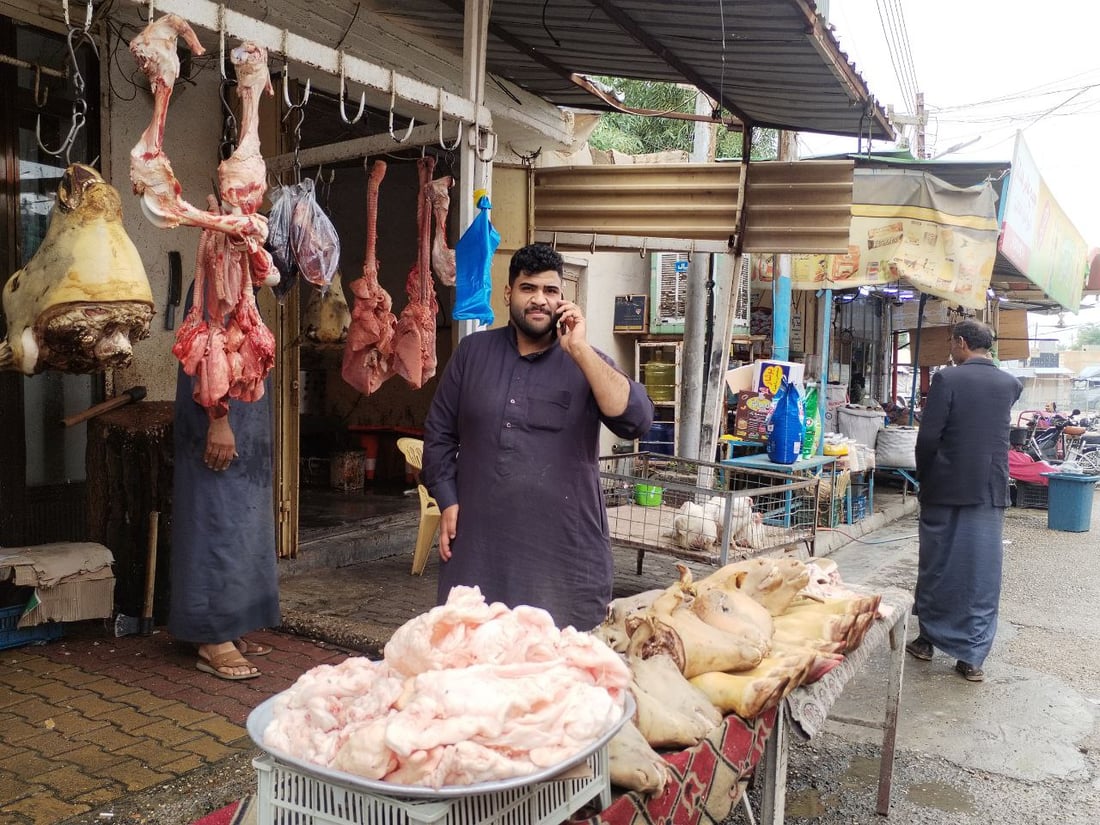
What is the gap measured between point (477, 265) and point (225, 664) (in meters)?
2.38

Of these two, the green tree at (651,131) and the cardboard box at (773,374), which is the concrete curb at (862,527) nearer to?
the cardboard box at (773,374)

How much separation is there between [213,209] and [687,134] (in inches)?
787

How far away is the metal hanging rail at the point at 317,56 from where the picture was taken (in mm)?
3051

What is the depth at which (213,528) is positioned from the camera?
415 centimetres

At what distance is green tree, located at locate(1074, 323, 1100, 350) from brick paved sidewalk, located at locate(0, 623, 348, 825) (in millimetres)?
115583

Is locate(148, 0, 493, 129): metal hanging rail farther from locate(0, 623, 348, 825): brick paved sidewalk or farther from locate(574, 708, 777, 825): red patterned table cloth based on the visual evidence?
locate(574, 708, 777, 825): red patterned table cloth

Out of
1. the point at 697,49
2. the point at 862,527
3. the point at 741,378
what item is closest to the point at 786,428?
the point at 741,378

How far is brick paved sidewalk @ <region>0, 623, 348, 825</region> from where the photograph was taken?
10.1 ft

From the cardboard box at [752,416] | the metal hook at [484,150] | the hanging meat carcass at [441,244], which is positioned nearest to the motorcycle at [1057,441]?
the cardboard box at [752,416]

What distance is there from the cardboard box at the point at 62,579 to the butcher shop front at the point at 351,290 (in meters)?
0.20

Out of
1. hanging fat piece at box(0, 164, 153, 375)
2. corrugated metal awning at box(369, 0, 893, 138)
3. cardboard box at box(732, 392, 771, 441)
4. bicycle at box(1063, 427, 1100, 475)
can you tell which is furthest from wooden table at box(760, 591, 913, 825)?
bicycle at box(1063, 427, 1100, 475)

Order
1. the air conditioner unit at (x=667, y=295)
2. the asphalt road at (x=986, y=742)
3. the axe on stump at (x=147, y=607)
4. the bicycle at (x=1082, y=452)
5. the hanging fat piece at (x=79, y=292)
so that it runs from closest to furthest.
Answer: the hanging fat piece at (x=79, y=292), the asphalt road at (x=986, y=742), the axe on stump at (x=147, y=607), the air conditioner unit at (x=667, y=295), the bicycle at (x=1082, y=452)

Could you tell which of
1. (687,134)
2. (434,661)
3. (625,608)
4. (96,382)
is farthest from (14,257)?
(687,134)

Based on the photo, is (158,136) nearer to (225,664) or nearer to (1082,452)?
(225,664)
